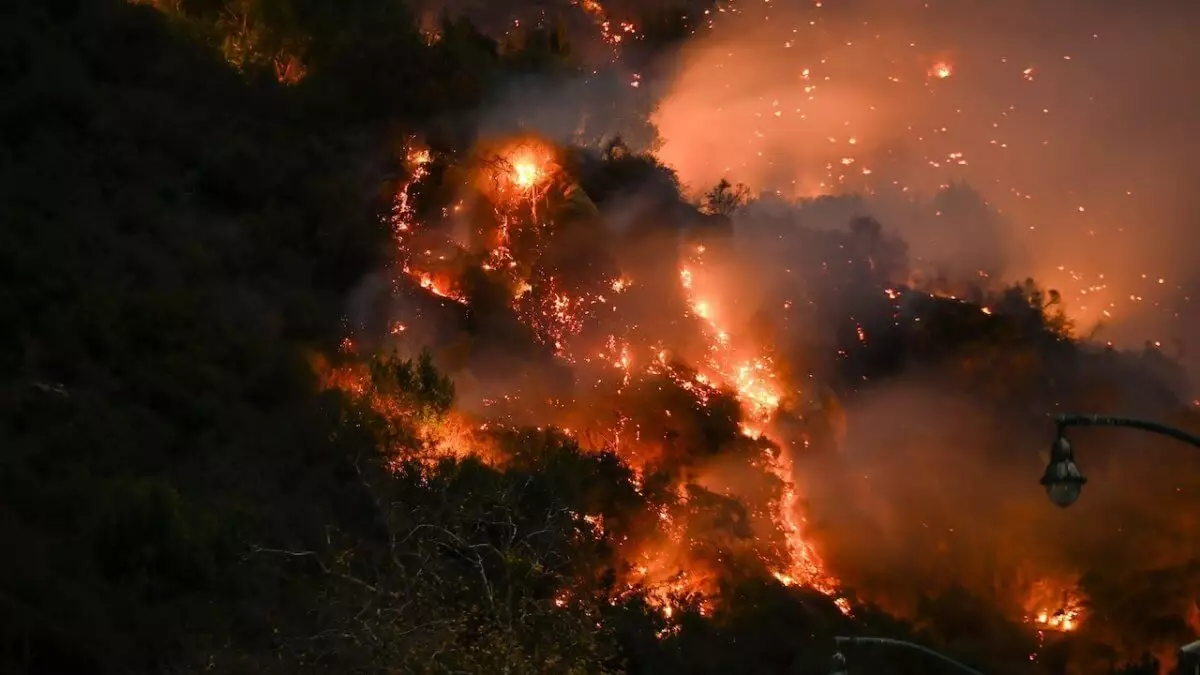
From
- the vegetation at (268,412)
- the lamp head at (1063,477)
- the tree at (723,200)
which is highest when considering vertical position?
the tree at (723,200)

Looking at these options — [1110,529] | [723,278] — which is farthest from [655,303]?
[1110,529]

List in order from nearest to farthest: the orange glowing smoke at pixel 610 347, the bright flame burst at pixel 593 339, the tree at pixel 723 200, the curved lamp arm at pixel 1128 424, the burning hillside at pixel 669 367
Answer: the curved lamp arm at pixel 1128 424
the orange glowing smoke at pixel 610 347
the bright flame burst at pixel 593 339
the burning hillside at pixel 669 367
the tree at pixel 723 200

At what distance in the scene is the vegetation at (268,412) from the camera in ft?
59.6

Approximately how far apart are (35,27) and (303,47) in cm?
818

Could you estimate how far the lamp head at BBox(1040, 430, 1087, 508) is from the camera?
9086 millimetres

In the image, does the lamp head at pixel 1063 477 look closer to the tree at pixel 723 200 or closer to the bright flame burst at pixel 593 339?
the bright flame burst at pixel 593 339

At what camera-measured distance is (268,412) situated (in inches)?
1021

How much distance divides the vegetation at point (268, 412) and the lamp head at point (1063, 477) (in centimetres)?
922

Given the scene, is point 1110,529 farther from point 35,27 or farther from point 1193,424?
point 35,27

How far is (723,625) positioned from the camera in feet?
87.4

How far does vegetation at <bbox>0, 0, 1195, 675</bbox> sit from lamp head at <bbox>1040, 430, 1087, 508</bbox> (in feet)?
30.2

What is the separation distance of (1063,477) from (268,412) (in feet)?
67.3

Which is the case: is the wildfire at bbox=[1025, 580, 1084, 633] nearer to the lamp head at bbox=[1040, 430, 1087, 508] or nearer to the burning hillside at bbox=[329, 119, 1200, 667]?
the burning hillside at bbox=[329, 119, 1200, 667]

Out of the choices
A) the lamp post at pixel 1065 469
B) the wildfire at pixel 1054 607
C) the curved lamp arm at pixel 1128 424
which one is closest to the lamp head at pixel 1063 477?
the lamp post at pixel 1065 469
